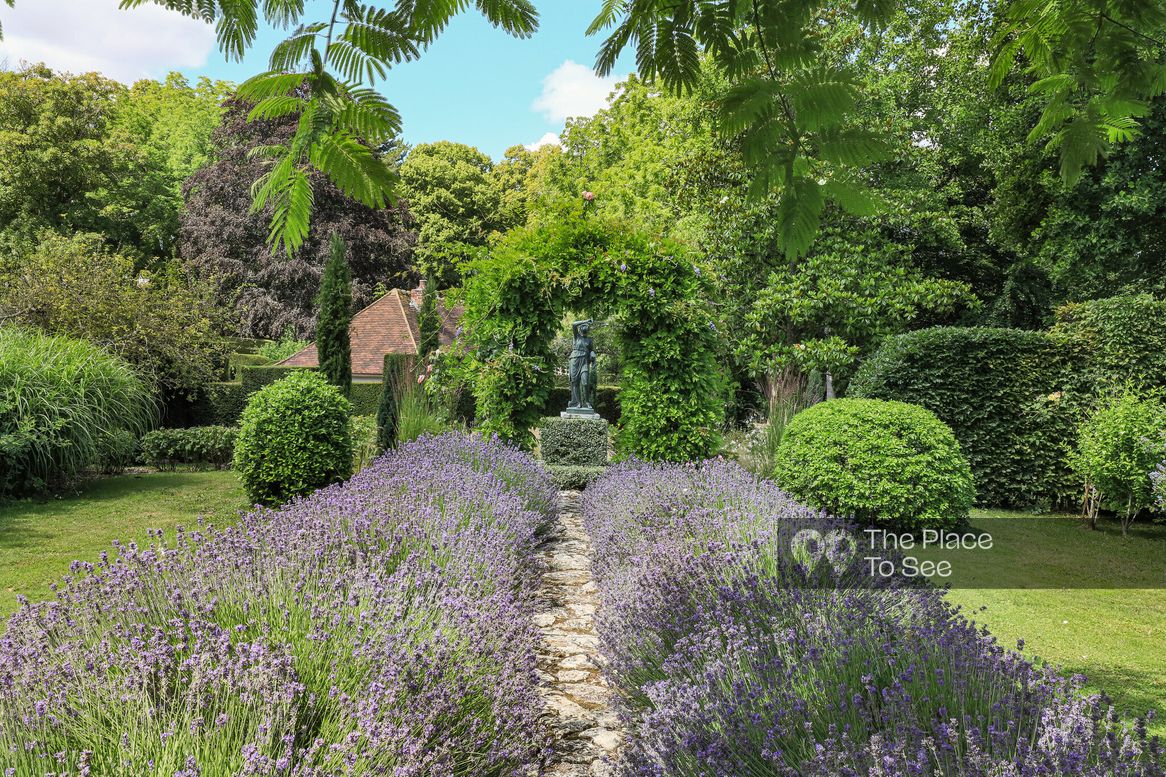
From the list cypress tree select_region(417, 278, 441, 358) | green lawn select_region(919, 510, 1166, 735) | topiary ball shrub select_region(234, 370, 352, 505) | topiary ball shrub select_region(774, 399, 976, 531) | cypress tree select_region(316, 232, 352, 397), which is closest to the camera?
green lawn select_region(919, 510, 1166, 735)

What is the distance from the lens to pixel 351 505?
4230 mm

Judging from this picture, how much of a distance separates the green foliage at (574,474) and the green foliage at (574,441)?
245 mm

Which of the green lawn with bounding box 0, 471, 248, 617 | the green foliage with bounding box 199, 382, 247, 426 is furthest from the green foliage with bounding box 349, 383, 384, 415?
the green lawn with bounding box 0, 471, 248, 617

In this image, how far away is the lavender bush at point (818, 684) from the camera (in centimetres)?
171

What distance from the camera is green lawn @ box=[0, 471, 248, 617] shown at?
593 cm

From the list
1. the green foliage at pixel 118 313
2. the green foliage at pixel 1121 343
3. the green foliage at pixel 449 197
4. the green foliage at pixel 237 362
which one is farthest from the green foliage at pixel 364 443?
the green foliage at pixel 449 197

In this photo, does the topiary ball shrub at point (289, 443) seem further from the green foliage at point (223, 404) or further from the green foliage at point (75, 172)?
the green foliage at point (75, 172)

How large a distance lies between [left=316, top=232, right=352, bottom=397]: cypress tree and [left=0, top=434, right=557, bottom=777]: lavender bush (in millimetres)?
9540

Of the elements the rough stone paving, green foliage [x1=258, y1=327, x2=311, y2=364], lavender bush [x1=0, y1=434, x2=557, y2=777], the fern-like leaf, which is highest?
green foliage [x1=258, y1=327, x2=311, y2=364]

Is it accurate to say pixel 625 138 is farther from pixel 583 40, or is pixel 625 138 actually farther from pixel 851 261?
pixel 583 40

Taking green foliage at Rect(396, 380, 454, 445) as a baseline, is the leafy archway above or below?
above

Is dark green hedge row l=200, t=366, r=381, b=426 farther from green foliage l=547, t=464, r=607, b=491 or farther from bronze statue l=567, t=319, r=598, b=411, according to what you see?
green foliage l=547, t=464, r=607, b=491

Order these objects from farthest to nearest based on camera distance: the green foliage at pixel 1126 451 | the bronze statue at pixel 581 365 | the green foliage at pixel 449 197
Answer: the green foliage at pixel 449 197, the bronze statue at pixel 581 365, the green foliage at pixel 1126 451

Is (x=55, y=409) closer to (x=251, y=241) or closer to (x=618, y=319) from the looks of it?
(x=618, y=319)
